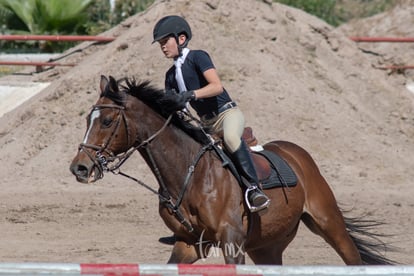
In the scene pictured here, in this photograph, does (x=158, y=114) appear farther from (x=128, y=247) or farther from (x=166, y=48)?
(x=128, y=247)

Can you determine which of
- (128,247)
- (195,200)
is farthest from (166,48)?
(128,247)

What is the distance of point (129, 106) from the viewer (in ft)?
24.5

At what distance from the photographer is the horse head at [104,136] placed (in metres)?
7.13

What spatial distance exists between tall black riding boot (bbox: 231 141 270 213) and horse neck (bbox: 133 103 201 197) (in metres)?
0.37

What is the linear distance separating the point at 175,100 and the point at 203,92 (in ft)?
0.77

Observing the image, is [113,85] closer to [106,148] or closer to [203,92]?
[106,148]

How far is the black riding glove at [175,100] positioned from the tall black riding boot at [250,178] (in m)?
0.60

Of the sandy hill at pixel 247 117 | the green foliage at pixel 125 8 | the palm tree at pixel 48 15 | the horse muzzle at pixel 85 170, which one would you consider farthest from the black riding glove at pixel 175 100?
the green foliage at pixel 125 8

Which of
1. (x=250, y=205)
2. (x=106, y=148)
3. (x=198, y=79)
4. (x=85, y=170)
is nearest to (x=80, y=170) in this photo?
(x=85, y=170)

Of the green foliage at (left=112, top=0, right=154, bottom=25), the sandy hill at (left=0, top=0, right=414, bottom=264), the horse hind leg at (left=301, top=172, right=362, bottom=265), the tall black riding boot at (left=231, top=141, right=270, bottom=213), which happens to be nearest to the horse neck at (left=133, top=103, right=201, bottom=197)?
the tall black riding boot at (left=231, top=141, right=270, bottom=213)

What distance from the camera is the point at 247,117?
610 inches

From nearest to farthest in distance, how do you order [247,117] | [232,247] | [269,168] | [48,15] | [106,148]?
[106,148]
[232,247]
[269,168]
[247,117]
[48,15]

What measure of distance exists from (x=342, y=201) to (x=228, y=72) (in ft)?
11.6

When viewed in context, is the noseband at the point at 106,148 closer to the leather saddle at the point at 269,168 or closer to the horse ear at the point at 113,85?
the horse ear at the point at 113,85
